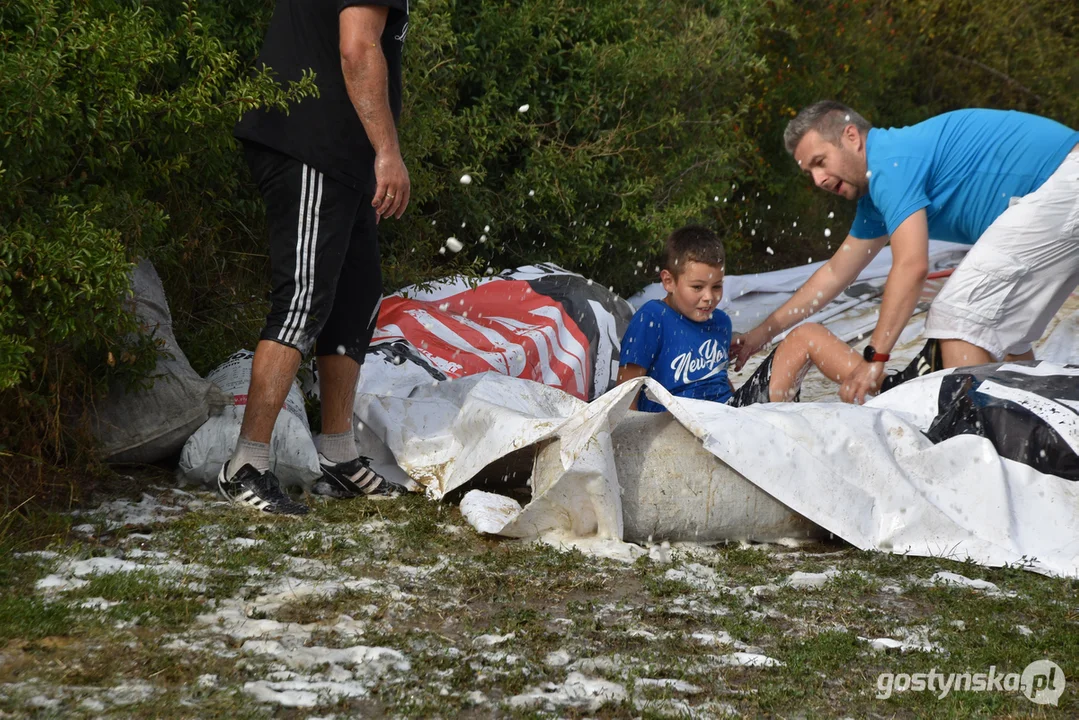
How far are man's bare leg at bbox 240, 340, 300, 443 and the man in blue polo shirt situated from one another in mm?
1937

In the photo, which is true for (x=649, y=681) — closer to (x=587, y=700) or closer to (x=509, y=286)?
(x=587, y=700)

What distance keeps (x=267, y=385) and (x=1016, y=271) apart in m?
2.72

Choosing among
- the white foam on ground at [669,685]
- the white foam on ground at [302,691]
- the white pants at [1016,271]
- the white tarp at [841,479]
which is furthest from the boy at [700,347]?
the white foam on ground at [302,691]

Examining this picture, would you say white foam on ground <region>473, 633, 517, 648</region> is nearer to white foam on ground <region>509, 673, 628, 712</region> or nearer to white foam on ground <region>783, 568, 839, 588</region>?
white foam on ground <region>509, 673, 628, 712</region>

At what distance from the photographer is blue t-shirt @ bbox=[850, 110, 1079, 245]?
4301mm

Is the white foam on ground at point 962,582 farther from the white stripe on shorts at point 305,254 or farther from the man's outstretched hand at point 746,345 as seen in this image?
the white stripe on shorts at point 305,254

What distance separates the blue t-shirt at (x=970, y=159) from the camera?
169 inches

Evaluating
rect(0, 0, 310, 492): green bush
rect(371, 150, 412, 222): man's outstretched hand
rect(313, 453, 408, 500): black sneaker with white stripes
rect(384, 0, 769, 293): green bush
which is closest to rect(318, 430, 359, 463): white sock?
rect(313, 453, 408, 500): black sneaker with white stripes

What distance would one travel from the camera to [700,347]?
14.5 ft

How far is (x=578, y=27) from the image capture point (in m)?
6.19

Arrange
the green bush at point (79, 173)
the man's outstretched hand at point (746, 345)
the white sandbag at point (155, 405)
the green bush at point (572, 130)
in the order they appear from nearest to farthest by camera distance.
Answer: the green bush at point (79, 173), the white sandbag at point (155, 405), the man's outstretched hand at point (746, 345), the green bush at point (572, 130)

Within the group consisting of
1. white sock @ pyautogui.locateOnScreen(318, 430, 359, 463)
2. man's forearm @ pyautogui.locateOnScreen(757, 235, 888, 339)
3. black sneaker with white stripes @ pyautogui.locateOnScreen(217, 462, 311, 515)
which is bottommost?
black sneaker with white stripes @ pyautogui.locateOnScreen(217, 462, 311, 515)

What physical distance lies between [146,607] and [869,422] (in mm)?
2159

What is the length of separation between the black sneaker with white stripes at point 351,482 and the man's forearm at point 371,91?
3.41 feet
